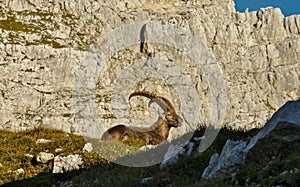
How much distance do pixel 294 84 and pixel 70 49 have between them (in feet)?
239

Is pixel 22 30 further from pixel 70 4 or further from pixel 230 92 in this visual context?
pixel 230 92

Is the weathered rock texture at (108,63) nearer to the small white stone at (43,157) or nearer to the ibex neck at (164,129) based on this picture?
the ibex neck at (164,129)

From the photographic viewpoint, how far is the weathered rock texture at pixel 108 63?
33969 mm

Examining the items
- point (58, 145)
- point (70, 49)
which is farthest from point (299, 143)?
point (70, 49)

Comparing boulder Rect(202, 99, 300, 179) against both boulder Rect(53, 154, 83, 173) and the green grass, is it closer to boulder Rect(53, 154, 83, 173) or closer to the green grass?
the green grass

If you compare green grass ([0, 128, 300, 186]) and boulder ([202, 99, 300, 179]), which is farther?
boulder ([202, 99, 300, 179])

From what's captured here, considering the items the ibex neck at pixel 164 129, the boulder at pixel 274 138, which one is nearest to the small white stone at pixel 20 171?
the ibex neck at pixel 164 129

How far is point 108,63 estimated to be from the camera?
143ft

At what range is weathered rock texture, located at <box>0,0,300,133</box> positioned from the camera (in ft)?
111

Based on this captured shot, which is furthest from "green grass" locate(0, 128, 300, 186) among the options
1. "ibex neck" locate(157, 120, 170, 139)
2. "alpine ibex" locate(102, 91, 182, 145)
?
"ibex neck" locate(157, 120, 170, 139)

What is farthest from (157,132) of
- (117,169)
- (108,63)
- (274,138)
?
(108,63)

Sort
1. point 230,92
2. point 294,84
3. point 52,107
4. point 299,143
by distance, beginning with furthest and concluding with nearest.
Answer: point 294,84
point 230,92
point 52,107
point 299,143

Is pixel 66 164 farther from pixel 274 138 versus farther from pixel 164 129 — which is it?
pixel 274 138

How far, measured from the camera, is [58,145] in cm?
2333
